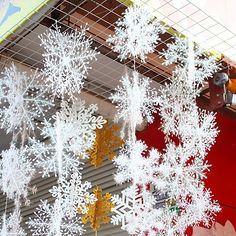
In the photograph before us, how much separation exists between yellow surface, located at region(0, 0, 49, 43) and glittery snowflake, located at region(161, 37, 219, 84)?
0.64 meters

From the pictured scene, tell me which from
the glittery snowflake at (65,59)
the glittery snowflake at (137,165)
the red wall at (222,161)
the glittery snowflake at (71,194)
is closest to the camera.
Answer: the glittery snowflake at (65,59)

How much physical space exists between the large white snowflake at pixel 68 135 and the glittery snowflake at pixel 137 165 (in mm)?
221

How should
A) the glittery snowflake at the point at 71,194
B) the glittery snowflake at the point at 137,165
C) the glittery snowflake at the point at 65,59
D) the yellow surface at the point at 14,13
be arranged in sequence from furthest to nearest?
the glittery snowflake at the point at 137,165 < the glittery snowflake at the point at 71,194 < the glittery snowflake at the point at 65,59 < the yellow surface at the point at 14,13

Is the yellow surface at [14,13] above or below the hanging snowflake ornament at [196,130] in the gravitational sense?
above

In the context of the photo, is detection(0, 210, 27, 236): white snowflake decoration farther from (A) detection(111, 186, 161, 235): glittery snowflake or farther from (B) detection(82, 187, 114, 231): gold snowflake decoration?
(A) detection(111, 186, 161, 235): glittery snowflake

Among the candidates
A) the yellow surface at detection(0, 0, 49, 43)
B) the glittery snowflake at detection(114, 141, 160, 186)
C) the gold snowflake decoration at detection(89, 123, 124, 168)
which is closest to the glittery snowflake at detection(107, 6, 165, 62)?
the yellow surface at detection(0, 0, 49, 43)

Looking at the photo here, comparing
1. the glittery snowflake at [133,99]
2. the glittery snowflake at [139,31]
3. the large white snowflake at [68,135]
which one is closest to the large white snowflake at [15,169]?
the large white snowflake at [68,135]

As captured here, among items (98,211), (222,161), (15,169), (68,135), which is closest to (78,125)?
(68,135)

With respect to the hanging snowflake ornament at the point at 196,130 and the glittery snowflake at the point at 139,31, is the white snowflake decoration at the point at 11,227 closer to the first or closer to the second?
the hanging snowflake ornament at the point at 196,130

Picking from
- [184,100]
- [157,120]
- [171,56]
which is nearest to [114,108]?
[157,120]

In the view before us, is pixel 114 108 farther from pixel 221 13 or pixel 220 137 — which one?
pixel 221 13

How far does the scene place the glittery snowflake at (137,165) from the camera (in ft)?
8.59

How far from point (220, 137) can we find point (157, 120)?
405 millimetres

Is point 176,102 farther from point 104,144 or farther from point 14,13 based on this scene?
point 14,13
